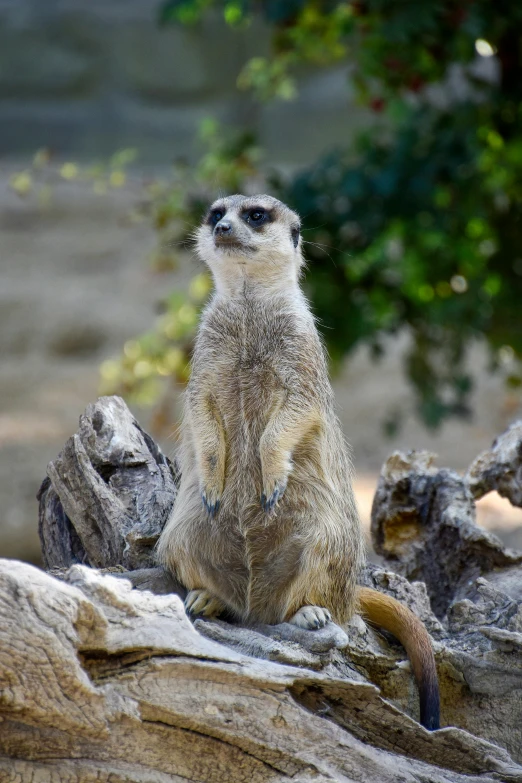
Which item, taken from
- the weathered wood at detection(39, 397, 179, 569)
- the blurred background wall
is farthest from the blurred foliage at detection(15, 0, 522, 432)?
the blurred background wall

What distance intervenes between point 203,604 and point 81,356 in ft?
22.9

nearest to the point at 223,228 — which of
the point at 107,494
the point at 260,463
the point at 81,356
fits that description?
the point at 260,463

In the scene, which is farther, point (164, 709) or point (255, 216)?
point (255, 216)

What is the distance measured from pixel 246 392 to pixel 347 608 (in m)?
0.62

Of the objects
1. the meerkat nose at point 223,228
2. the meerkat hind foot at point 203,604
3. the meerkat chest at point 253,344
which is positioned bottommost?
the meerkat hind foot at point 203,604

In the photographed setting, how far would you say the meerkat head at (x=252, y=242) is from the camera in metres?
2.55

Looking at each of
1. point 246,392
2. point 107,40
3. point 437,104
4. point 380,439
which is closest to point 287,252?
point 246,392

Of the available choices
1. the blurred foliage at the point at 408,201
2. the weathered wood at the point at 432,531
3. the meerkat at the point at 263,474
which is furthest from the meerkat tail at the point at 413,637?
the blurred foliage at the point at 408,201

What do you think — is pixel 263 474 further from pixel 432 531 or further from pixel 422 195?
pixel 422 195

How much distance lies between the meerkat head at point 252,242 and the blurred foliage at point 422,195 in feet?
7.52

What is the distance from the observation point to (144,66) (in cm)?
1221

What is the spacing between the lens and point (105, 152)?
39.0 feet

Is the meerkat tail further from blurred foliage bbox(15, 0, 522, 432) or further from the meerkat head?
blurred foliage bbox(15, 0, 522, 432)

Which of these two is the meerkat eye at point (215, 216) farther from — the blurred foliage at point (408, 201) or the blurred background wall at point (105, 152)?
the blurred background wall at point (105, 152)
